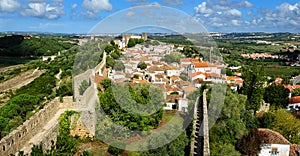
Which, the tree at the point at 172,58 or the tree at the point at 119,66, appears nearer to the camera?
the tree at the point at 119,66

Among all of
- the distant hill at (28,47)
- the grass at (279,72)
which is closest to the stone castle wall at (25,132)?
the grass at (279,72)

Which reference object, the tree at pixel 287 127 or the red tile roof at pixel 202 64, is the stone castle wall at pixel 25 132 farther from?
the red tile roof at pixel 202 64

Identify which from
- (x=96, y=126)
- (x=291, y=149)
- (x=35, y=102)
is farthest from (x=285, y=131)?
(x=35, y=102)

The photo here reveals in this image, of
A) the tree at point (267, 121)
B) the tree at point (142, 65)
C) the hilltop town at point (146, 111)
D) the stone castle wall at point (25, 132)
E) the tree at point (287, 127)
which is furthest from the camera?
the tree at point (142, 65)

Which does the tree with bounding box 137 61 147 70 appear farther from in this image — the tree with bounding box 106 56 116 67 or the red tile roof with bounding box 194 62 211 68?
the red tile roof with bounding box 194 62 211 68

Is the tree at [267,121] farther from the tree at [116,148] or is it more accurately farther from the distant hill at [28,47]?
the distant hill at [28,47]

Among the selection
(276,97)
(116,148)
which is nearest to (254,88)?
(276,97)

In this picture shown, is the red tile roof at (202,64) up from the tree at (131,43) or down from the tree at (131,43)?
down

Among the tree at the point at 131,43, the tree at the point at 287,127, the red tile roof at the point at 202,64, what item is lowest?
the tree at the point at 287,127

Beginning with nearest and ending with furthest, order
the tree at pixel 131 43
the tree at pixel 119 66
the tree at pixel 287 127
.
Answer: the tree at pixel 287 127 → the tree at pixel 119 66 → the tree at pixel 131 43
